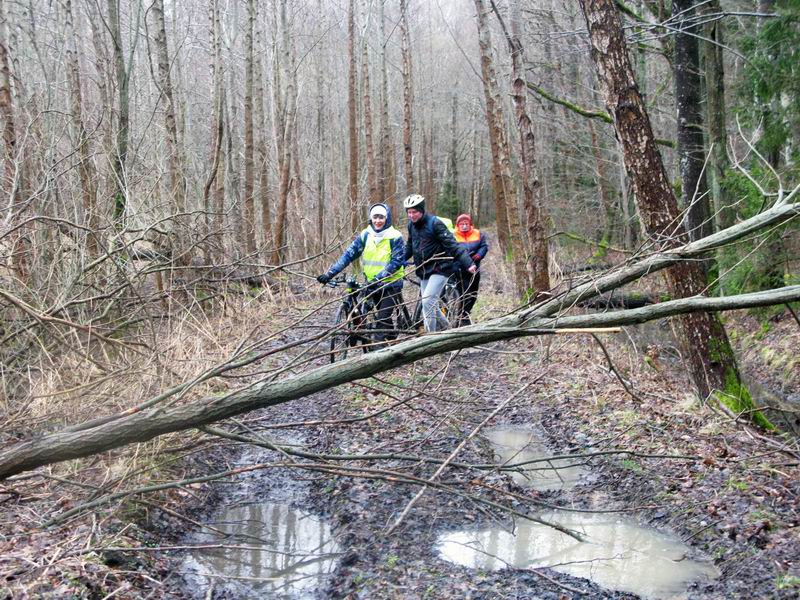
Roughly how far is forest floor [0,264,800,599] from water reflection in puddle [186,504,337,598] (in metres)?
0.06

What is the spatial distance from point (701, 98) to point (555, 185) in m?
16.3

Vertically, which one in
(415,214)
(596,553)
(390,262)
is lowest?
(596,553)

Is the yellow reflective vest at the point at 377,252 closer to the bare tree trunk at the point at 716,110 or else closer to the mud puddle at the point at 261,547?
the mud puddle at the point at 261,547

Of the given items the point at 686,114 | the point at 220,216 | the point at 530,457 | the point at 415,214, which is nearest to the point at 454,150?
the point at 220,216

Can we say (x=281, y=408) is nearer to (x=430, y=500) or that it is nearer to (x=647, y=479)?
(x=430, y=500)

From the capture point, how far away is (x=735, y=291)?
947cm

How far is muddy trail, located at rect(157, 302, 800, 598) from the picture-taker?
4133mm

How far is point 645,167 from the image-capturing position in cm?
683

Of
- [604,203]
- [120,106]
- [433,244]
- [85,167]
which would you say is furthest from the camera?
[604,203]

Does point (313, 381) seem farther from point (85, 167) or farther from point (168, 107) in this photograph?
point (168, 107)

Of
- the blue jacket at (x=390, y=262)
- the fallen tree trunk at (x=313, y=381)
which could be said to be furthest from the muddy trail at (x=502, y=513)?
the blue jacket at (x=390, y=262)

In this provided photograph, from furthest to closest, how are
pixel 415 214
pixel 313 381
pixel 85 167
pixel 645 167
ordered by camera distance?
pixel 415 214 < pixel 85 167 < pixel 645 167 < pixel 313 381

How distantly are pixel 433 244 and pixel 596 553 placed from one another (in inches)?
198

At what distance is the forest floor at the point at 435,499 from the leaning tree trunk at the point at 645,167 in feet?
1.52
